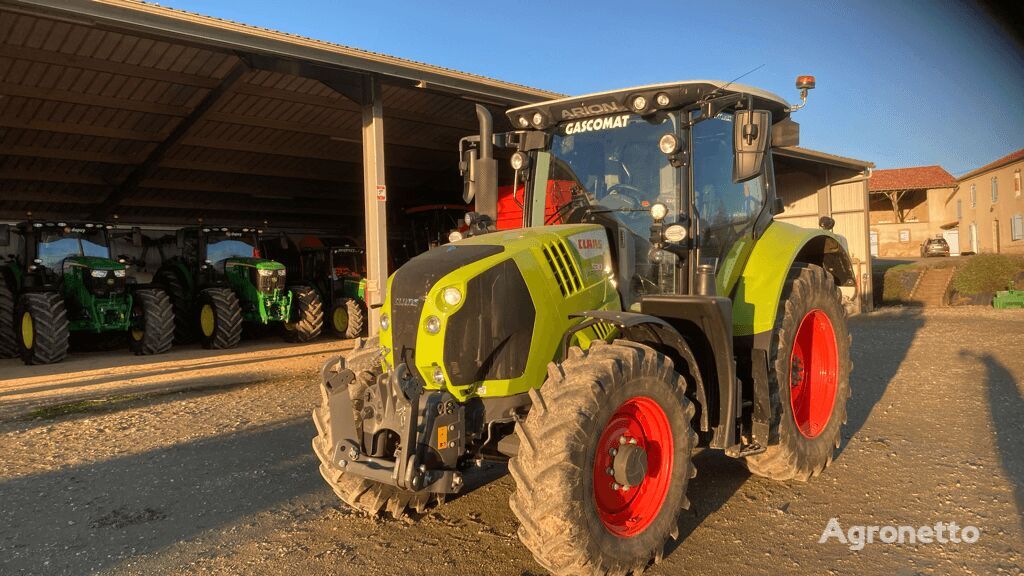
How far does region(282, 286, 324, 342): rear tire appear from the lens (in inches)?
518

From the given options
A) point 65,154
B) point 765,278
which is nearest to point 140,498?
point 765,278

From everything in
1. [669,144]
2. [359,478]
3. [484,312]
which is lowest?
[359,478]

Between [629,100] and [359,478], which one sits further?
[629,100]

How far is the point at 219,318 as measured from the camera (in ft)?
40.1

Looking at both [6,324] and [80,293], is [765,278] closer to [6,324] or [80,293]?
[80,293]

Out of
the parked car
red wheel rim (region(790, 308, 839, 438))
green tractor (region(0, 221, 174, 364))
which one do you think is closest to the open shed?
green tractor (region(0, 221, 174, 364))

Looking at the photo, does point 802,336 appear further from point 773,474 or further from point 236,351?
point 236,351

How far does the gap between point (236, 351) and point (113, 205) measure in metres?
7.34

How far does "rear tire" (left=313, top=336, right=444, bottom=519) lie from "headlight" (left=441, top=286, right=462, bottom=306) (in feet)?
2.11

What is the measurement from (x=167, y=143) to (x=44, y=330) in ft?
17.4

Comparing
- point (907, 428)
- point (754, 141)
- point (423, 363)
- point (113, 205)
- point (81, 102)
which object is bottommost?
point (907, 428)

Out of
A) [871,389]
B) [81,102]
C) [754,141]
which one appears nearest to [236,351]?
[81,102]

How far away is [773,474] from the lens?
178 inches

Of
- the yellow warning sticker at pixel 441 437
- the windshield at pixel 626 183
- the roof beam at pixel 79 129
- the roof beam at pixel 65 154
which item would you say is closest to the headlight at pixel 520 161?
the windshield at pixel 626 183
